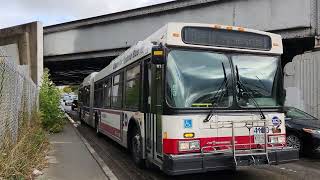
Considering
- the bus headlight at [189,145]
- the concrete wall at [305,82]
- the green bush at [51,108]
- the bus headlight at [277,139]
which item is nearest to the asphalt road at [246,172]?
the bus headlight at [277,139]

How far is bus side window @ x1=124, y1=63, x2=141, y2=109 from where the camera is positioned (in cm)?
1069

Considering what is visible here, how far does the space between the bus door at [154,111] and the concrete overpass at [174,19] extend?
11961 millimetres

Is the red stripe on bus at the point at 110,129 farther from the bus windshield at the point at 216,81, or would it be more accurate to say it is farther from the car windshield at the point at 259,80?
the car windshield at the point at 259,80

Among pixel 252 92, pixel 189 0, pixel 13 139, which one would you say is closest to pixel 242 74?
pixel 252 92

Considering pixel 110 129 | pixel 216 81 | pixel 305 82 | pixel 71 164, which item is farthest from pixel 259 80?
pixel 305 82

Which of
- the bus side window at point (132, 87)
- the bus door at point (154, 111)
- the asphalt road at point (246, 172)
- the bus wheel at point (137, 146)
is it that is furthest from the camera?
the bus side window at point (132, 87)

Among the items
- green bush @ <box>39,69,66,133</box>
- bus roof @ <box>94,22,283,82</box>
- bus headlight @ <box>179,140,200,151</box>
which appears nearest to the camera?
bus headlight @ <box>179,140,200,151</box>

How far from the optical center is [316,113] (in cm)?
1852

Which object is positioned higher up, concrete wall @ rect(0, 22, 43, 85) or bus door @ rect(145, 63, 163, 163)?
concrete wall @ rect(0, 22, 43, 85)

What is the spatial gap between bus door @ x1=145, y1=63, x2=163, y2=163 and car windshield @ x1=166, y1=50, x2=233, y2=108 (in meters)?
0.26

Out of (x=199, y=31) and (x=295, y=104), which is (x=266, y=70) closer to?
(x=199, y=31)

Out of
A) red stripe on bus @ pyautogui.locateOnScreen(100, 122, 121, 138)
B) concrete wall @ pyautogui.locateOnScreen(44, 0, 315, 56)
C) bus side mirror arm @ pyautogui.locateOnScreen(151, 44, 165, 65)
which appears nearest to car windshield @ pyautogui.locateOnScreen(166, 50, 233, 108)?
bus side mirror arm @ pyautogui.locateOnScreen(151, 44, 165, 65)

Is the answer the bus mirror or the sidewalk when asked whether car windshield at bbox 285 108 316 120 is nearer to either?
the sidewalk

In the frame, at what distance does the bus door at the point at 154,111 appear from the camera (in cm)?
857
